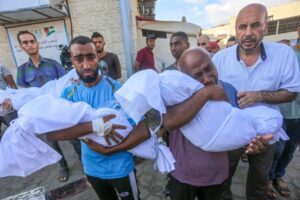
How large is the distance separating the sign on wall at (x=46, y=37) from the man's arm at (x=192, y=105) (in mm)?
4963

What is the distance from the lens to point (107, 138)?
4.69ft

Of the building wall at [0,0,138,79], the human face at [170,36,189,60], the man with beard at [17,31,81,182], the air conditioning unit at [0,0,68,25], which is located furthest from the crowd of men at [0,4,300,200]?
the building wall at [0,0,138,79]

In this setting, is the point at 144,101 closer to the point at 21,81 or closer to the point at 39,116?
the point at 39,116

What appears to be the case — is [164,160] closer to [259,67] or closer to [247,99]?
[247,99]

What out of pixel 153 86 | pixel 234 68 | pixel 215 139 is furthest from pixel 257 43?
pixel 153 86

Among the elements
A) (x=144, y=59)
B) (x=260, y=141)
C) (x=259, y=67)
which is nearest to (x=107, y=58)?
(x=144, y=59)

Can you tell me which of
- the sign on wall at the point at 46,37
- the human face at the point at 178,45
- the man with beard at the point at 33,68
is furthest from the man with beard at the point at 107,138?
the sign on wall at the point at 46,37

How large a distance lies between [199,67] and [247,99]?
50 centimetres

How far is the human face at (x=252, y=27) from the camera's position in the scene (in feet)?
5.58

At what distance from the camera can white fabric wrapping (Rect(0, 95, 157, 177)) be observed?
1.23 m

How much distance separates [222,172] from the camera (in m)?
1.51

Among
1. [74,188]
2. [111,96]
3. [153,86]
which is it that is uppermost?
[153,86]

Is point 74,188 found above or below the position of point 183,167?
below

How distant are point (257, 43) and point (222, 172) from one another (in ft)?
3.50
